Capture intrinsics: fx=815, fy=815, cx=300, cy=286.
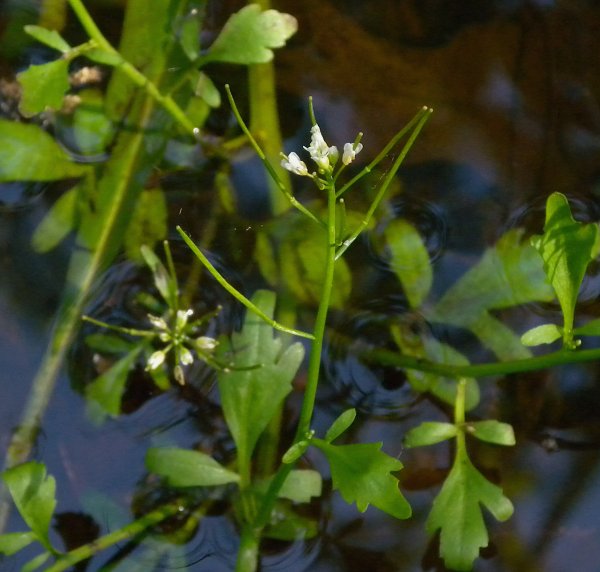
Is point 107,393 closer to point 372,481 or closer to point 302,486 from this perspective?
point 302,486

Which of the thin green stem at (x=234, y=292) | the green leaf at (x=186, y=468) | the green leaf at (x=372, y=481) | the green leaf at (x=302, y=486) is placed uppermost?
the thin green stem at (x=234, y=292)

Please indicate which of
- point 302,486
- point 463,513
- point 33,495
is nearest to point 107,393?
point 33,495

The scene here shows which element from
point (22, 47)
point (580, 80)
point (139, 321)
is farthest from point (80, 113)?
point (580, 80)

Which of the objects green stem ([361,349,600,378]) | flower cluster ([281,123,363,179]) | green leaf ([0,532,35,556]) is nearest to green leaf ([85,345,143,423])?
green leaf ([0,532,35,556])

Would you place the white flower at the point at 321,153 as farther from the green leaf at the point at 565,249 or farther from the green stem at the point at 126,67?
the green stem at the point at 126,67

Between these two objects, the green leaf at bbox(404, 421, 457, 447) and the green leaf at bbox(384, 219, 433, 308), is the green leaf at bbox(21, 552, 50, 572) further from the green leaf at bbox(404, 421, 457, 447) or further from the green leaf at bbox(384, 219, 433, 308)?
the green leaf at bbox(384, 219, 433, 308)

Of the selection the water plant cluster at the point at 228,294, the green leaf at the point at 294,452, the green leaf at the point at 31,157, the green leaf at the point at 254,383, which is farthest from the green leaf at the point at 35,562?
the green leaf at the point at 31,157
